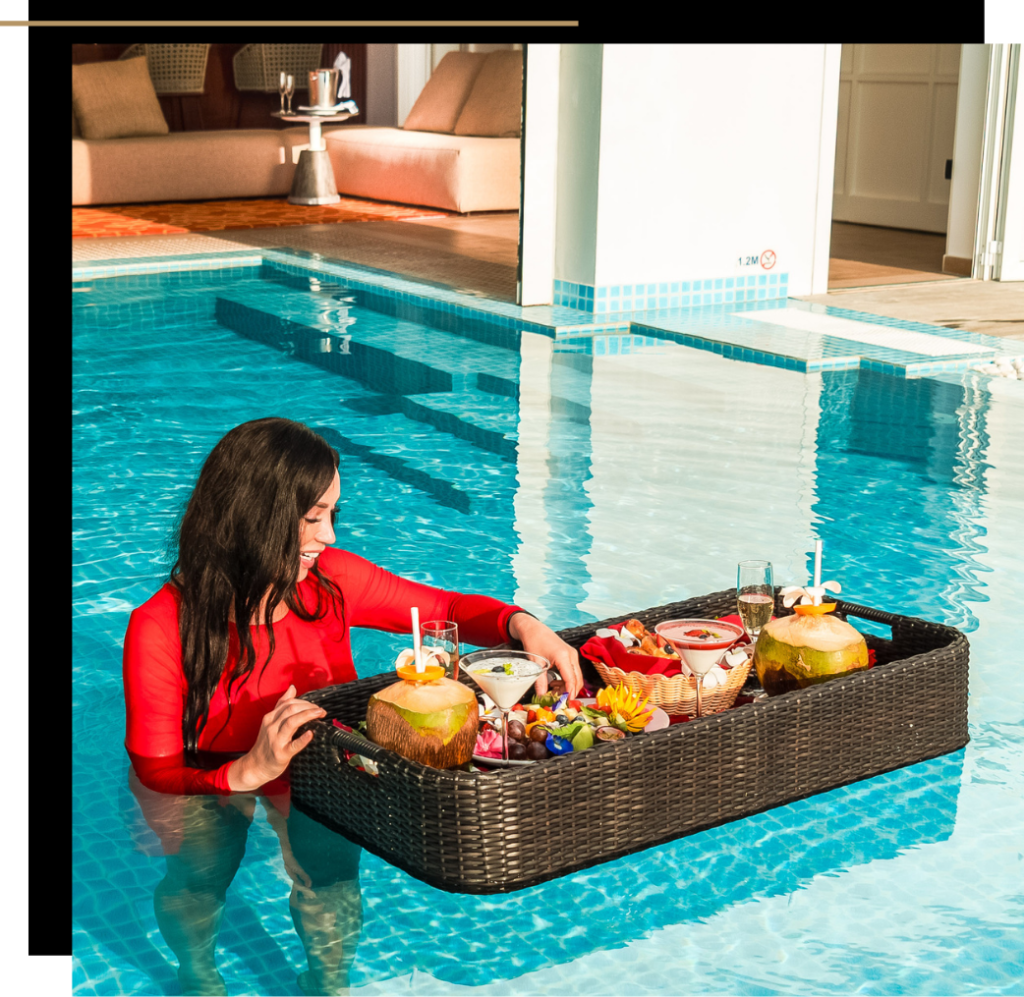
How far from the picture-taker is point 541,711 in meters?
2.00

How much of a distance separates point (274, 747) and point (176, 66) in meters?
12.4

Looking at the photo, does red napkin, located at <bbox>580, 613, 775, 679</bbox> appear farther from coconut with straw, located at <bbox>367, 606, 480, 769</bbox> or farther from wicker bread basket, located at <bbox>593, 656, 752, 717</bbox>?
coconut with straw, located at <bbox>367, 606, 480, 769</bbox>

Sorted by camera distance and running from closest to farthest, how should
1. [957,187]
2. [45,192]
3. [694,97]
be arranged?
[45,192] < [694,97] < [957,187]

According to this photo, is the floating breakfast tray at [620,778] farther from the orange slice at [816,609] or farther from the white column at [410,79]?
the white column at [410,79]

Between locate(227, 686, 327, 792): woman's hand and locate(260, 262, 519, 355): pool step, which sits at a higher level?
locate(260, 262, 519, 355): pool step

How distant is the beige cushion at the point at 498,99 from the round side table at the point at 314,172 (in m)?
1.15

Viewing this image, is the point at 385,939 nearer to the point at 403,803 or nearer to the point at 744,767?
the point at 403,803

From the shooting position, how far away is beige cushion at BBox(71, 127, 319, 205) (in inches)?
450

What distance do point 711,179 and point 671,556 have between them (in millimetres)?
4315

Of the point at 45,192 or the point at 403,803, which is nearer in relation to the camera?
the point at 45,192

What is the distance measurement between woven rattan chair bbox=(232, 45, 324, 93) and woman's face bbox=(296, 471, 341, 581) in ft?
39.9

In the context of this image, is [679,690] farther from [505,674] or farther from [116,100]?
[116,100]

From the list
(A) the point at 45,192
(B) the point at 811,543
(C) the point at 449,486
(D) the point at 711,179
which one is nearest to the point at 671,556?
(B) the point at 811,543
